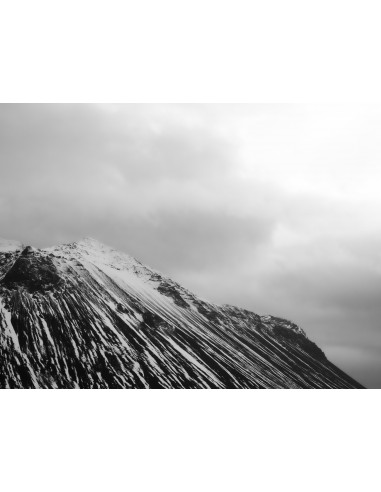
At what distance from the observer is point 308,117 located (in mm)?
11055

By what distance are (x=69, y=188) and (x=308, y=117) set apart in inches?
248

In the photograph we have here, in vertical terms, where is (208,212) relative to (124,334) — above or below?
above

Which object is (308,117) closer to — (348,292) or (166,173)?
(166,173)

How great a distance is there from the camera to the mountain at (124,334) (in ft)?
35.4

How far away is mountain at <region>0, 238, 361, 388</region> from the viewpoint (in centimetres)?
1080

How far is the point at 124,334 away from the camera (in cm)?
1333

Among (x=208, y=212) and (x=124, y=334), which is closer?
(x=208, y=212)

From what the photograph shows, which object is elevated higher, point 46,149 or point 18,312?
point 46,149
